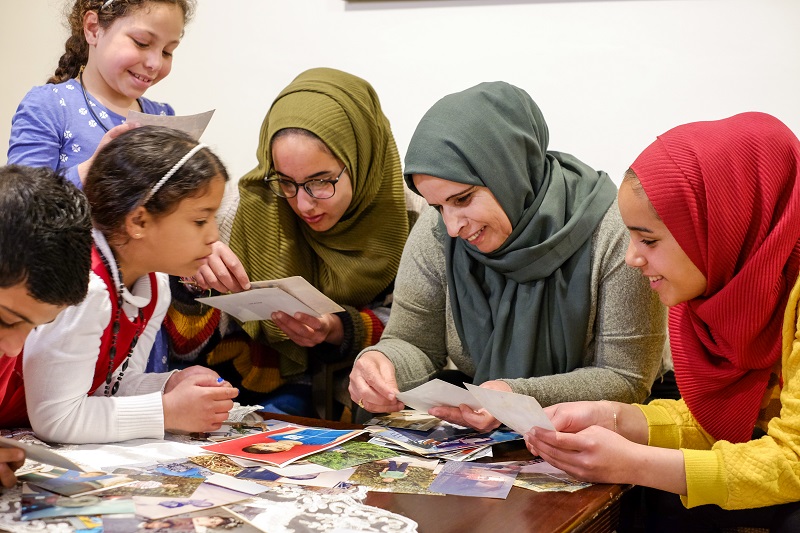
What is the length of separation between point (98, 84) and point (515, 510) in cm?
187

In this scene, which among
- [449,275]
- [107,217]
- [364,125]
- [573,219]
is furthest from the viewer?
[364,125]

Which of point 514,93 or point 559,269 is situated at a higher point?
point 514,93

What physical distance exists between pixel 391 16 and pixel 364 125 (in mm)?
754

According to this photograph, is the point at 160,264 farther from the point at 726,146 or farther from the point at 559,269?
the point at 726,146

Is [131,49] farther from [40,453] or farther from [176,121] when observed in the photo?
[40,453]

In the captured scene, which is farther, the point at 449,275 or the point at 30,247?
the point at 449,275

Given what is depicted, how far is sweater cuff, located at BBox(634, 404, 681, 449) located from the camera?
5.73 feet

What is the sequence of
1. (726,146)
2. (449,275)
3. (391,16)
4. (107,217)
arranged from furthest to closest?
(391,16)
(449,275)
(107,217)
(726,146)

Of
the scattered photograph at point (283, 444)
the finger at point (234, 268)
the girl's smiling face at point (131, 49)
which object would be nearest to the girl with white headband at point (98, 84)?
the girl's smiling face at point (131, 49)

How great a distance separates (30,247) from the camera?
1.27 m

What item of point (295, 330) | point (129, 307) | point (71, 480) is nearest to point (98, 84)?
point (295, 330)

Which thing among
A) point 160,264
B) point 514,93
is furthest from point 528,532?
point 514,93

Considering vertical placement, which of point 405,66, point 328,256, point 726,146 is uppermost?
point 405,66

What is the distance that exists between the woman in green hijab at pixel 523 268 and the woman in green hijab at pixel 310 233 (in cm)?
39
